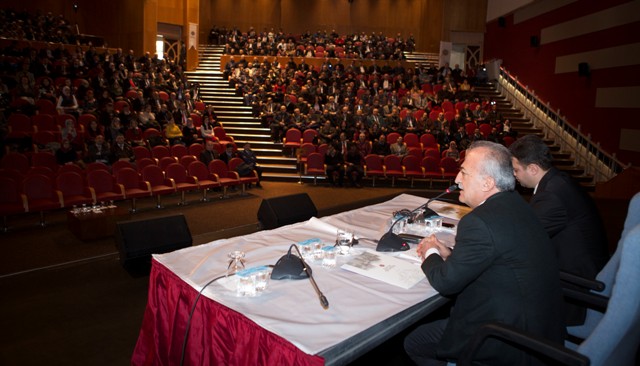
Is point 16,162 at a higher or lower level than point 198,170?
higher

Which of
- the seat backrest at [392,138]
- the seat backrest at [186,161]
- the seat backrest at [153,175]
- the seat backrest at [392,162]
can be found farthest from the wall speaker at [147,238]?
the seat backrest at [392,138]

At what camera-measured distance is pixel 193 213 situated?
22.6ft

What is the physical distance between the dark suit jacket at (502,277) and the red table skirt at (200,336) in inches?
24.4

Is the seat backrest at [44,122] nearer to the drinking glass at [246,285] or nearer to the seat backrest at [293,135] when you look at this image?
the seat backrest at [293,135]

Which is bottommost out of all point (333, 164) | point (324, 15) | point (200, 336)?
point (200, 336)

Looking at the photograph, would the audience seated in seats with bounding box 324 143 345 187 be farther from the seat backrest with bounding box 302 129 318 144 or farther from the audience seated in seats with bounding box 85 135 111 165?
the audience seated in seats with bounding box 85 135 111 165

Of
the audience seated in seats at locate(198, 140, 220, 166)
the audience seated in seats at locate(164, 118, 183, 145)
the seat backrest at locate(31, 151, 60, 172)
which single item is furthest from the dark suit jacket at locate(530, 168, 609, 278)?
the audience seated in seats at locate(164, 118, 183, 145)

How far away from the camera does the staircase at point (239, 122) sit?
1063 cm

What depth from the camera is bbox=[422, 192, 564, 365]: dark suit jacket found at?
5.35ft

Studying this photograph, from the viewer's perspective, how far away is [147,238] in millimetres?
3244

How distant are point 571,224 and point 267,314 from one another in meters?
1.81

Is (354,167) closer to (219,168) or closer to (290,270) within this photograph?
(219,168)

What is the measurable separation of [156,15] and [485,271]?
1746 cm

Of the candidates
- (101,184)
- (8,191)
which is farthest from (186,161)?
(8,191)
